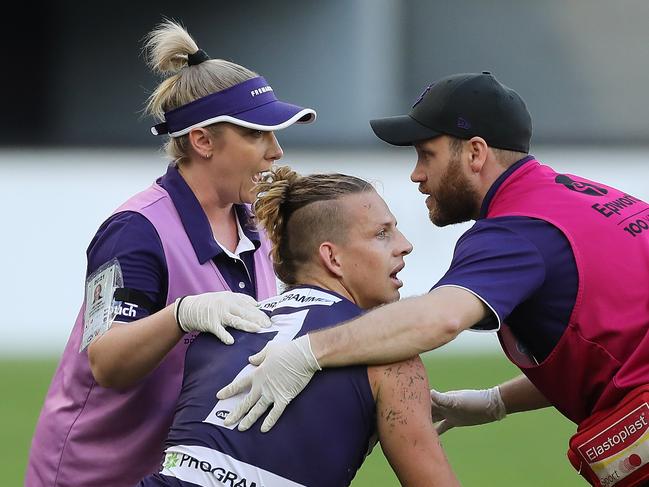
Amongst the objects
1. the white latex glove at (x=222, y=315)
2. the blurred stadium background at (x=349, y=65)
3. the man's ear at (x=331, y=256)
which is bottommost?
the blurred stadium background at (x=349, y=65)

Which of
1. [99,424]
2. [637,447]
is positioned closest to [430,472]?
[637,447]

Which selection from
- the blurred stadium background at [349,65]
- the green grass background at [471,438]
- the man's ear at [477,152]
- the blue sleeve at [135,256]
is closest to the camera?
the blue sleeve at [135,256]

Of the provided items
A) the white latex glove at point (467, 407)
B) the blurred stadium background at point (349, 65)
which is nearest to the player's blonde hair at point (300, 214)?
the white latex glove at point (467, 407)

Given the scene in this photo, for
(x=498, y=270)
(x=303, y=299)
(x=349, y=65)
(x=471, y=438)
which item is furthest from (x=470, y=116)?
(x=349, y=65)

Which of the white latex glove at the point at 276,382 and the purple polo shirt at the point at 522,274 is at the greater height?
the purple polo shirt at the point at 522,274

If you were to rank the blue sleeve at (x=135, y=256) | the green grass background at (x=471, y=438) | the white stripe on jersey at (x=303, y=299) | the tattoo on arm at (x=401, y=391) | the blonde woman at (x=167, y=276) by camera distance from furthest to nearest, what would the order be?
the green grass background at (x=471, y=438)
the blue sleeve at (x=135, y=256)
the blonde woman at (x=167, y=276)
the white stripe on jersey at (x=303, y=299)
the tattoo on arm at (x=401, y=391)

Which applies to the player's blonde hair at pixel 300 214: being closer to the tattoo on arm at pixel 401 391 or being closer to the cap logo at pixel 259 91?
the tattoo on arm at pixel 401 391

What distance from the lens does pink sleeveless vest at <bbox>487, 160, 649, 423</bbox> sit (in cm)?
320

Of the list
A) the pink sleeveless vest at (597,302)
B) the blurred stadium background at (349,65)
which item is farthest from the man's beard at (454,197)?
the blurred stadium background at (349,65)

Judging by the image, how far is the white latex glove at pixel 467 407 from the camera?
3814mm

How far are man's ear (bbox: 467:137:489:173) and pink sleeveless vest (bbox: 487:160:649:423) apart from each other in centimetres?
20

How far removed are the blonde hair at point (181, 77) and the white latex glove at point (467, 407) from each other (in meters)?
1.15

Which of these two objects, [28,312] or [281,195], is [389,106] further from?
[281,195]

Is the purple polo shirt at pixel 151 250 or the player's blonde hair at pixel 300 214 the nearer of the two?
the player's blonde hair at pixel 300 214
